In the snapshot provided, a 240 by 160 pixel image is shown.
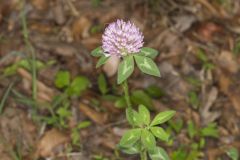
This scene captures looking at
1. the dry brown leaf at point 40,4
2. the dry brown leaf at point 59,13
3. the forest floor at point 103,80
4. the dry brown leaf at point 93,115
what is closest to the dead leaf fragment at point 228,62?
the forest floor at point 103,80

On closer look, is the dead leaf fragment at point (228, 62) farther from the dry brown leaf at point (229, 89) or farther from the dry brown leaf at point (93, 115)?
the dry brown leaf at point (93, 115)

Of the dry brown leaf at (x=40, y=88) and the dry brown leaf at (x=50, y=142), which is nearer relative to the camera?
the dry brown leaf at (x=50, y=142)

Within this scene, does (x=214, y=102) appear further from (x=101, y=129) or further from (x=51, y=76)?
(x=51, y=76)

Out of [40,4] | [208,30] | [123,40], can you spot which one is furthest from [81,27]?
[123,40]

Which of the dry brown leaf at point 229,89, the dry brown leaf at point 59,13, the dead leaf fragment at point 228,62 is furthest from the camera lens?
the dry brown leaf at point 59,13

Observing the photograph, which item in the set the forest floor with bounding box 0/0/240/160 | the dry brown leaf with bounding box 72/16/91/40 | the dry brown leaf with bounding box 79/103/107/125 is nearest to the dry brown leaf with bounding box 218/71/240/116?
the forest floor with bounding box 0/0/240/160

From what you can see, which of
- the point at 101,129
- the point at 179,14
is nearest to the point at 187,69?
the point at 179,14

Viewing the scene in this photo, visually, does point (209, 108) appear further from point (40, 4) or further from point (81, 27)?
point (40, 4)

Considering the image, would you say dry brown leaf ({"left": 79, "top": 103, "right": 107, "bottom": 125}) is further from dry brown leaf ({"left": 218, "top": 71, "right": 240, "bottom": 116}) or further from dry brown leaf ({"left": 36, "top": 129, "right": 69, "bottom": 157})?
dry brown leaf ({"left": 218, "top": 71, "right": 240, "bottom": 116})
